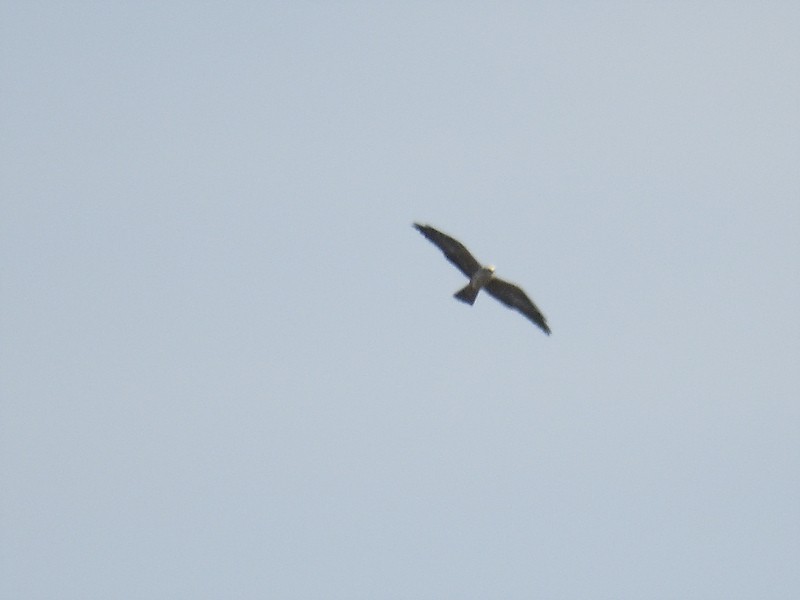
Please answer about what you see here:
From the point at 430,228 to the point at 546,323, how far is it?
3.67m

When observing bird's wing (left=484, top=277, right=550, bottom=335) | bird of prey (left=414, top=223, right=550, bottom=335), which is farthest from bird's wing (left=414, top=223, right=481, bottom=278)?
bird's wing (left=484, top=277, right=550, bottom=335)

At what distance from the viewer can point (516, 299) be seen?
43.8 metres

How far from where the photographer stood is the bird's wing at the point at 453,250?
42781 millimetres

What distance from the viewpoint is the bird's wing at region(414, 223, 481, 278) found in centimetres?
4278

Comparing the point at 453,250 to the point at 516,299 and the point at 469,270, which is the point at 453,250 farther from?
the point at 516,299

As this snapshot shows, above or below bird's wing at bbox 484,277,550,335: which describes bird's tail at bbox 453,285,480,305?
below

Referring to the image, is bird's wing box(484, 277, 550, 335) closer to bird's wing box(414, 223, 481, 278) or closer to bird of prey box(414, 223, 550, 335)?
bird of prey box(414, 223, 550, 335)

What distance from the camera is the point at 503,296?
43.8 meters

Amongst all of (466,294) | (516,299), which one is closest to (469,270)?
(466,294)

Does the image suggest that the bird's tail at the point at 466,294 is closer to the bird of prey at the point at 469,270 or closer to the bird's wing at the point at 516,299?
the bird of prey at the point at 469,270

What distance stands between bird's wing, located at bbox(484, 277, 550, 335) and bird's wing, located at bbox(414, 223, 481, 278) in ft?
2.15

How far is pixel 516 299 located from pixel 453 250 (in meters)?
2.07

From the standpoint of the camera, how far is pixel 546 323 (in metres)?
43.9

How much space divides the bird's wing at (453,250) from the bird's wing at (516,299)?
2.15 feet
